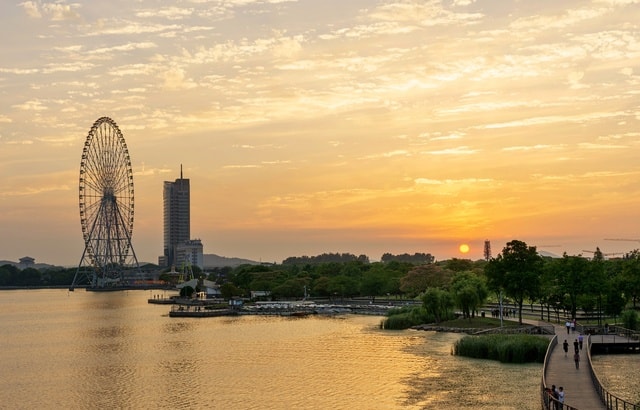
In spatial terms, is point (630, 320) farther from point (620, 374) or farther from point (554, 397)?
point (554, 397)

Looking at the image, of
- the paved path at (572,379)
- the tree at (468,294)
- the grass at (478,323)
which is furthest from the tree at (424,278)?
the paved path at (572,379)

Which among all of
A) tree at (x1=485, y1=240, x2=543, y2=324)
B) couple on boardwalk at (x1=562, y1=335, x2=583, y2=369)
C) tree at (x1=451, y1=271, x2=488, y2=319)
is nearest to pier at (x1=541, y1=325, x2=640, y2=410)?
couple on boardwalk at (x1=562, y1=335, x2=583, y2=369)

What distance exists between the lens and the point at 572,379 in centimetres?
5016

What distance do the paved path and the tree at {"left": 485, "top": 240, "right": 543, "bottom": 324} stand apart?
23604mm

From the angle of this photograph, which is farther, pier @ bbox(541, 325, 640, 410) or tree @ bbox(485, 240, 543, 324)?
tree @ bbox(485, 240, 543, 324)

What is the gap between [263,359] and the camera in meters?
76.1

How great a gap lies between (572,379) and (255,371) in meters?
29.1

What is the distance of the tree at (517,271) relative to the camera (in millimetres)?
90312

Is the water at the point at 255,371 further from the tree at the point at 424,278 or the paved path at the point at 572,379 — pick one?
the tree at the point at 424,278

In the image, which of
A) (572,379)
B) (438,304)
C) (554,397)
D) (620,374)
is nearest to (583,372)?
(572,379)

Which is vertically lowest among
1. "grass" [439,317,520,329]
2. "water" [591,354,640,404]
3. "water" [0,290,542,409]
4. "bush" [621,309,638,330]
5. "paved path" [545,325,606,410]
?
"water" [0,290,542,409]

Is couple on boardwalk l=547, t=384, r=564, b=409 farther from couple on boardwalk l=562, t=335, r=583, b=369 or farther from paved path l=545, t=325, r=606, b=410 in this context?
couple on boardwalk l=562, t=335, r=583, b=369

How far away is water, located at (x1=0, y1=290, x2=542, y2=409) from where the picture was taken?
5384cm

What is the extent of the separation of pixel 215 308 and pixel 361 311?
34710 millimetres
